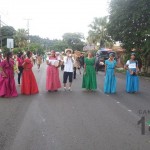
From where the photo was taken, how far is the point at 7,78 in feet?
45.0

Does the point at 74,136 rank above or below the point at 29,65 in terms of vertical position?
below

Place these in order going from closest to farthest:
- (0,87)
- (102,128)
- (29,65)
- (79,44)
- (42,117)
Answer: (102,128) → (42,117) → (0,87) → (29,65) → (79,44)

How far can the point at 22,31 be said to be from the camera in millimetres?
84250

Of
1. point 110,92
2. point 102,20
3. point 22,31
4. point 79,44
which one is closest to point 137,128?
point 110,92

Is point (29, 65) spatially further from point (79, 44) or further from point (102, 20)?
point (79, 44)

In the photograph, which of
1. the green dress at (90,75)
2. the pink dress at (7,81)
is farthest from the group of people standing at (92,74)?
Answer: the pink dress at (7,81)

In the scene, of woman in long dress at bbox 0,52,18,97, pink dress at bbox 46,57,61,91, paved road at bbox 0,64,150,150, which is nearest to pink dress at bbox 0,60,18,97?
woman in long dress at bbox 0,52,18,97

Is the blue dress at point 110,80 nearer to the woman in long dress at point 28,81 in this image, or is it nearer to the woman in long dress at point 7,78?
the woman in long dress at point 28,81

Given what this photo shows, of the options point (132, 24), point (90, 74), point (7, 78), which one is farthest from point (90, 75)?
point (132, 24)

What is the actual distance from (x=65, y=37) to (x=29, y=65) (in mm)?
101571

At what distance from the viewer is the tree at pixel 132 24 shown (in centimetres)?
2867

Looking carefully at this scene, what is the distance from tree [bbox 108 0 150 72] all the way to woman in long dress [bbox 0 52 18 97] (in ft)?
52.8

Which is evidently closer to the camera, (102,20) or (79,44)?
(102,20)

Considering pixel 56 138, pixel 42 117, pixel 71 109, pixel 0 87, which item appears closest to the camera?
pixel 56 138
